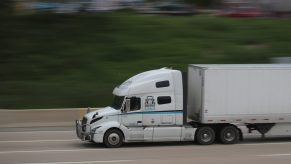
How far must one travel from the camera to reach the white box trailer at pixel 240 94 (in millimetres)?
19500

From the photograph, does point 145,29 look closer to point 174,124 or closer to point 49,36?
point 49,36

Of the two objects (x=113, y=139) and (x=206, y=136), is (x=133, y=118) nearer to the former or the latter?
(x=113, y=139)

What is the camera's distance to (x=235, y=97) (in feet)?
64.7

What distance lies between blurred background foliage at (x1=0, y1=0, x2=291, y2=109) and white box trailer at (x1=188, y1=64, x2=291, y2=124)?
9.17 meters

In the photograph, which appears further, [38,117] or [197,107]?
[38,117]

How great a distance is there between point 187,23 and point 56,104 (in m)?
14.6

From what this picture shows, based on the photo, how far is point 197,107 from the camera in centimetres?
1975

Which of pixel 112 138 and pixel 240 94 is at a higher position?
pixel 240 94

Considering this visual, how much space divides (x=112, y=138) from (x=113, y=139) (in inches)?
1.7

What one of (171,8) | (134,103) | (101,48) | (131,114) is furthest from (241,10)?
(131,114)

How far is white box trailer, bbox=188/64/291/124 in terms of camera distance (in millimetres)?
19500

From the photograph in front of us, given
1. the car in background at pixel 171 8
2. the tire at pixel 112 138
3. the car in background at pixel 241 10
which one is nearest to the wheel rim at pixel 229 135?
the tire at pixel 112 138

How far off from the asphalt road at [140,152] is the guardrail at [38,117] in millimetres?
2598

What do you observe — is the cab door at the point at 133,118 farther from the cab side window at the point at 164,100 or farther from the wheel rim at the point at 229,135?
the wheel rim at the point at 229,135
